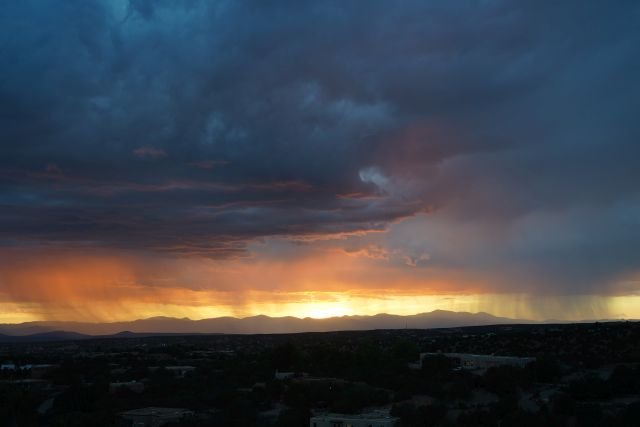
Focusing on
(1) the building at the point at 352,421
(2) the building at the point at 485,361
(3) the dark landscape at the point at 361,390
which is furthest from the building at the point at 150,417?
(2) the building at the point at 485,361

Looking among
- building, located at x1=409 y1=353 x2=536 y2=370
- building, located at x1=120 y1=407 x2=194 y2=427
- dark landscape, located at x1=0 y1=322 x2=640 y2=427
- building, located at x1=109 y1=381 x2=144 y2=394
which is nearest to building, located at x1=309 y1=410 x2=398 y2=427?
dark landscape, located at x1=0 y1=322 x2=640 y2=427

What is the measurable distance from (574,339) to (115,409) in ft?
183

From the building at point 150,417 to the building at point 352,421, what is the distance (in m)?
8.46

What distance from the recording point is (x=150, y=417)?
47.0 metres

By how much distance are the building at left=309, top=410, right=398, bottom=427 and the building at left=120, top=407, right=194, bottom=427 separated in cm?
846

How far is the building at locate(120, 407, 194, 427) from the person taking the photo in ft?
152

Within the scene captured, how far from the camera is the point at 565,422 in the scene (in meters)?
40.3

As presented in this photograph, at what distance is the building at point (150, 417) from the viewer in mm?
46278

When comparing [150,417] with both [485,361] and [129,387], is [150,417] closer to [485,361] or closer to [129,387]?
[129,387]

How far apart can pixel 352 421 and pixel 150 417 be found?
43.3 feet

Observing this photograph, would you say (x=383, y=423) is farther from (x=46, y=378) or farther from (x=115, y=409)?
(x=46, y=378)

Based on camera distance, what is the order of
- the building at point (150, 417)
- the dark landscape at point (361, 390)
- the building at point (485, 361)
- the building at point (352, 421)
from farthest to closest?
the building at point (485, 361)
the building at point (150, 417)
the dark landscape at point (361, 390)
the building at point (352, 421)

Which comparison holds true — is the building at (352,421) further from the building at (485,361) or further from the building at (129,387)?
the building at (129,387)

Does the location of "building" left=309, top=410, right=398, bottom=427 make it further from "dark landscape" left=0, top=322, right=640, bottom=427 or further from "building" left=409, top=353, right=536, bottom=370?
"building" left=409, top=353, right=536, bottom=370
